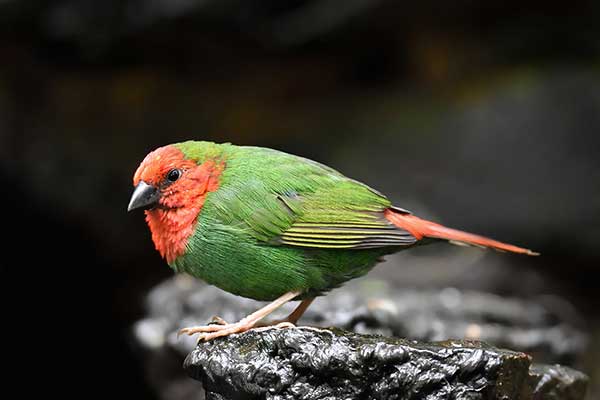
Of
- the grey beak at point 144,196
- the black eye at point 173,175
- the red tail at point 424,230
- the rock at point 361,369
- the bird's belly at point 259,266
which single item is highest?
the black eye at point 173,175

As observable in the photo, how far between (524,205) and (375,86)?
1617 mm

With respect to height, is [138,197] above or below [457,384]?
above

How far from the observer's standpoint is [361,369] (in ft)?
9.50

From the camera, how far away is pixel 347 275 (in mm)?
3592

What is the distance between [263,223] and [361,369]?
0.81 metres

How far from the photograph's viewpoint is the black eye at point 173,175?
3.58m

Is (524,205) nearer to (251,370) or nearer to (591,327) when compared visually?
(591,327)

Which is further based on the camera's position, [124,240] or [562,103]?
[124,240]

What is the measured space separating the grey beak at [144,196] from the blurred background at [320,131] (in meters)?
3.26

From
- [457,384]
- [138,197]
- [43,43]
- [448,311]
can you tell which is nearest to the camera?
[457,384]

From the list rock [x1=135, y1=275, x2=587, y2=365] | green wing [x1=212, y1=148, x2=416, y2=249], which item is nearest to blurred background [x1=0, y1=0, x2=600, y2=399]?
rock [x1=135, y1=275, x2=587, y2=365]

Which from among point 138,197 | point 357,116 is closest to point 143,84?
point 357,116

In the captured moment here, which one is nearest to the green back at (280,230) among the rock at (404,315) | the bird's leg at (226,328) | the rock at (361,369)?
the bird's leg at (226,328)

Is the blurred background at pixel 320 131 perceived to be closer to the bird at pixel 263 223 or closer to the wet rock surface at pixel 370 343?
the wet rock surface at pixel 370 343
